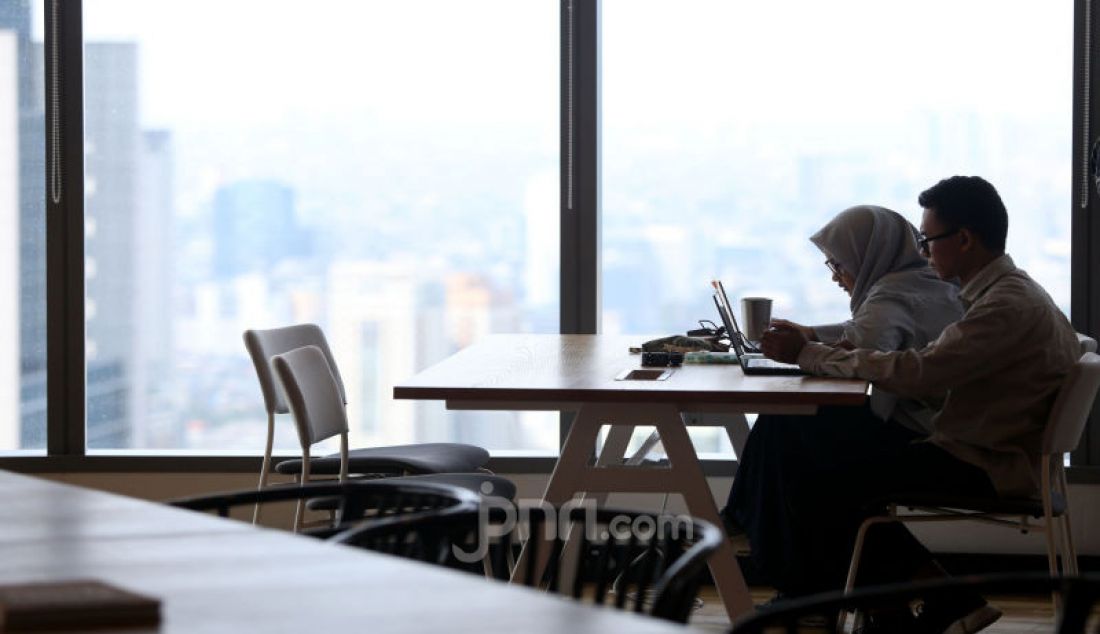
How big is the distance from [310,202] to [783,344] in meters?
2.19

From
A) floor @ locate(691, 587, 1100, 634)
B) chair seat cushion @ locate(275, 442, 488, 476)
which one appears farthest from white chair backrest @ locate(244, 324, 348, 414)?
floor @ locate(691, 587, 1100, 634)

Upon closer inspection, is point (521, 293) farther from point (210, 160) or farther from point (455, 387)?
point (455, 387)

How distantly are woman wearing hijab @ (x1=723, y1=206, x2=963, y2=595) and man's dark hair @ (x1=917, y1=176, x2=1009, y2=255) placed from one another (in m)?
0.24

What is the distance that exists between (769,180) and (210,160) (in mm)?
1843

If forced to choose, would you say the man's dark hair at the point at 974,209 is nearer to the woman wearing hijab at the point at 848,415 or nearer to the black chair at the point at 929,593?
the woman wearing hijab at the point at 848,415

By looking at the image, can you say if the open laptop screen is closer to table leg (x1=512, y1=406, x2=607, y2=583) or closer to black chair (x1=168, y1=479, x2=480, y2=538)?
table leg (x1=512, y1=406, x2=607, y2=583)

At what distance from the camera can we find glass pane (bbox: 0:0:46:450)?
4984 mm

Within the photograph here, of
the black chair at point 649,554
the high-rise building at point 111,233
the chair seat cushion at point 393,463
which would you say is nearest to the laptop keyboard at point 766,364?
the chair seat cushion at point 393,463

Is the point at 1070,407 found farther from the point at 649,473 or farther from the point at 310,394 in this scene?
the point at 310,394

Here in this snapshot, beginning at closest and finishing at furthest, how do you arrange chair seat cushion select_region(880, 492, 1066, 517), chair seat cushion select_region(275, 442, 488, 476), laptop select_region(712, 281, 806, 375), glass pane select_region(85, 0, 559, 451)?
chair seat cushion select_region(880, 492, 1066, 517), laptop select_region(712, 281, 806, 375), chair seat cushion select_region(275, 442, 488, 476), glass pane select_region(85, 0, 559, 451)

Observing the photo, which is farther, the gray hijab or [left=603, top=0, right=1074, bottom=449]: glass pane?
[left=603, top=0, right=1074, bottom=449]: glass pane

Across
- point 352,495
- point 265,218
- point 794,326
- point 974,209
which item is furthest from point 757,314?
point 352,495

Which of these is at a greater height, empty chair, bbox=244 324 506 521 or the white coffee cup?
the white coffee cup

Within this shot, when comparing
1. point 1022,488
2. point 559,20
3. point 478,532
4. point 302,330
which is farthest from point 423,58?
point 478,532
